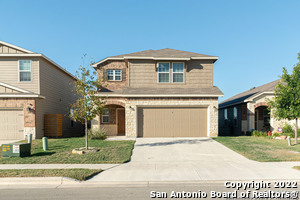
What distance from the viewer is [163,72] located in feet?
52.6

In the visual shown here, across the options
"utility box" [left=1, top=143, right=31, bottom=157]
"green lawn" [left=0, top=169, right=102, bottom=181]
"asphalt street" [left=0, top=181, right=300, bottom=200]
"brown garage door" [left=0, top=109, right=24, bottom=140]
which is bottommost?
"asphalt street" [left=0, top=181, right=300, bottom=200]

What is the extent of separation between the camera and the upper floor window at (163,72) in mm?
16031

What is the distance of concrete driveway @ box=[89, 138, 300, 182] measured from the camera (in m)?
6.43

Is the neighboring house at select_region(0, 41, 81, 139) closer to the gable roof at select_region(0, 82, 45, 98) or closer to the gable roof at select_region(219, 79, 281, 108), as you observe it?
the gable roof at select_region(0, 82, 45, 98)

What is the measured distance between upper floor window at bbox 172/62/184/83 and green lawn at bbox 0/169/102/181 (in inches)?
425

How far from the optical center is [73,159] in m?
8.78

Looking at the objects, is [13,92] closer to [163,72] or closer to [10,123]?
[10,123]

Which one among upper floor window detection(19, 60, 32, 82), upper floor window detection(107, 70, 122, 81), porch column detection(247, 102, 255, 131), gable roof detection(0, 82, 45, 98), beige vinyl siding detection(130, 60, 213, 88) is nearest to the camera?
gable roof detection(0, 82, 45, 98)

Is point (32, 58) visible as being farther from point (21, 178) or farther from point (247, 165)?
point (247, 165)

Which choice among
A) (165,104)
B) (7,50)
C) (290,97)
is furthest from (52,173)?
(290,97)

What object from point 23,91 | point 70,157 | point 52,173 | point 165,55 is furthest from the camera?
point 165,55

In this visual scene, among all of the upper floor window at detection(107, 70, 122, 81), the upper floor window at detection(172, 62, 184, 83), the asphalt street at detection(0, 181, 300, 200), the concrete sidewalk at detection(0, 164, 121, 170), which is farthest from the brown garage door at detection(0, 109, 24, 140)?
the upper floor window at detection(172, 62, 184, 83)

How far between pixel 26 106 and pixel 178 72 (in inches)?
481

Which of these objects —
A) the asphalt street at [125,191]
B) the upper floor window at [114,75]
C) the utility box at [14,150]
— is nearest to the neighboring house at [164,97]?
the upper floor window at [114,75]
